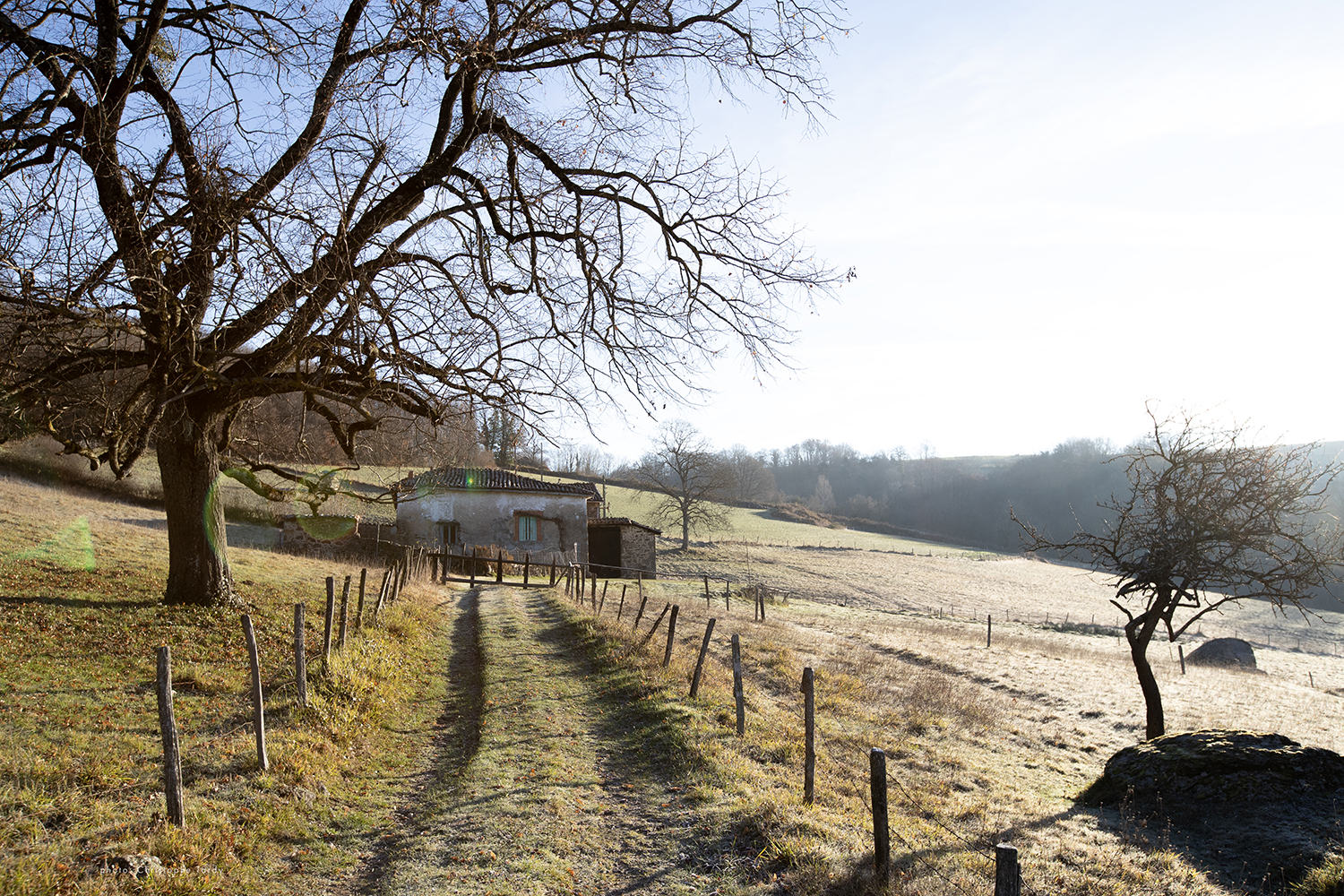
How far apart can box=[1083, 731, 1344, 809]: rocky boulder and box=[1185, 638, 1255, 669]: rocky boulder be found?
2106 cm

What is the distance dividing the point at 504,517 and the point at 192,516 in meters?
27.1

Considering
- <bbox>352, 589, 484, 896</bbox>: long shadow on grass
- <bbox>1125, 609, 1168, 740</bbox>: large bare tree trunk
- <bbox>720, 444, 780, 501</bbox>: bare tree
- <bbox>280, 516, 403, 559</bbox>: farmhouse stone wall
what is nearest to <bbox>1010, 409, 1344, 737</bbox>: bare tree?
<bbox>1125, 609, 1168, 740</bbox>: large bare tree trunk

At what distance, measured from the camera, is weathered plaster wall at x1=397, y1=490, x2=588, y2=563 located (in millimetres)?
37125

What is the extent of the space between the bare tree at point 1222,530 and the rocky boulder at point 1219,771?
6.10 feet

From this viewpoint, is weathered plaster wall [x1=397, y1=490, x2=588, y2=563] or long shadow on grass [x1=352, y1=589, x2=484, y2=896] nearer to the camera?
long shadow on grass [x1=352, y1=589, x2=484, y2=896]

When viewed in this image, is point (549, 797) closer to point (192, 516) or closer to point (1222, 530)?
point (192, 516)

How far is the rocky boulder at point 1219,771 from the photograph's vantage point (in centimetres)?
750

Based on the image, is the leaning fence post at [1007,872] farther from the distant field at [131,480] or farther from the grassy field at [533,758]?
the distant field at [131,480]

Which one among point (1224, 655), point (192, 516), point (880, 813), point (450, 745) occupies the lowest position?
point (1224, 655)

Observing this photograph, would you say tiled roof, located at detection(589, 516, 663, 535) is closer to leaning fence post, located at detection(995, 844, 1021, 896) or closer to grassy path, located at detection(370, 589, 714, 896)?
grassy path, located at detection(370, 589, 714, 896)

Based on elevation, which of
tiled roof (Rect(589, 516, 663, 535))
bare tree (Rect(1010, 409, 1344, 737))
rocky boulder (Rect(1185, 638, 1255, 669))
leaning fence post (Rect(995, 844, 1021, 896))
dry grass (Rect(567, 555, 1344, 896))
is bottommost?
rocky boulder (Rect(1185, 638, 1255, 669))

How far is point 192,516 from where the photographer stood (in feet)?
37.7

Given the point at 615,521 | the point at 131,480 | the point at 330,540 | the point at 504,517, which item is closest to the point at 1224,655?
the point at 615,521

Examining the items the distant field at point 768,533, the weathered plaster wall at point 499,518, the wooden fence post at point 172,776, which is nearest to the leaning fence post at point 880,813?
the wooden fence post at point 172,776
